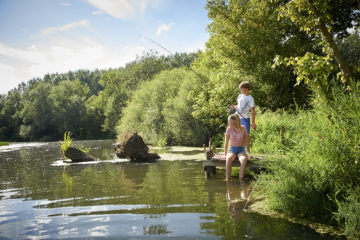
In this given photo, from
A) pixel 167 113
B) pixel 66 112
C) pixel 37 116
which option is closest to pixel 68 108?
pixel 66 112

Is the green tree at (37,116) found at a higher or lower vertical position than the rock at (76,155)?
higher

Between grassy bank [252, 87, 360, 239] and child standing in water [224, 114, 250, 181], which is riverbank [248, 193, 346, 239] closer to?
grassy bank [252, 87, 360, 239]

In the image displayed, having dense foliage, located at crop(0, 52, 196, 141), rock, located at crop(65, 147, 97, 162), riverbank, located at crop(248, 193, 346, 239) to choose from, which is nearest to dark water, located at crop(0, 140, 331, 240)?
riverbank, located at crop(248, 193, 346, 239)

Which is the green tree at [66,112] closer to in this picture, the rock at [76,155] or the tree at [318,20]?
the rock at [76,155]

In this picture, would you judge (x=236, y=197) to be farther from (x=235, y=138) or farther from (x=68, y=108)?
(x=68, y=108)

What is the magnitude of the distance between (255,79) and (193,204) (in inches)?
555

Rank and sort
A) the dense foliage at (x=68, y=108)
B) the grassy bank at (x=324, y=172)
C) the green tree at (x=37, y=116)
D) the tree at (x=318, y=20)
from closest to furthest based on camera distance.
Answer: the grassy bank at (x=324, y=172) → the tree at (x=318, y=20) → the dense foliage at (x=68, y=108) → the green tree at (x=37, y=116)

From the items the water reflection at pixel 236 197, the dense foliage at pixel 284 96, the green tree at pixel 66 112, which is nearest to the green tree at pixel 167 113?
the dense foliage at pixel 284 96

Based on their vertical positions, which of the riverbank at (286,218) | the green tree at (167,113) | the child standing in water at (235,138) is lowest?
the riverbank at (286,218)

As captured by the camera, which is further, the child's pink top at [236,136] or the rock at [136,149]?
the rock at [136,149]

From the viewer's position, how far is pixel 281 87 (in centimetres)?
1917

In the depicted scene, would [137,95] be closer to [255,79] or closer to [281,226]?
[255,79]

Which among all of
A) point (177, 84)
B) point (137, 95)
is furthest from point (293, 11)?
point (137, 95)

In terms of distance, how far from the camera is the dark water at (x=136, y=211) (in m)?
4.45
